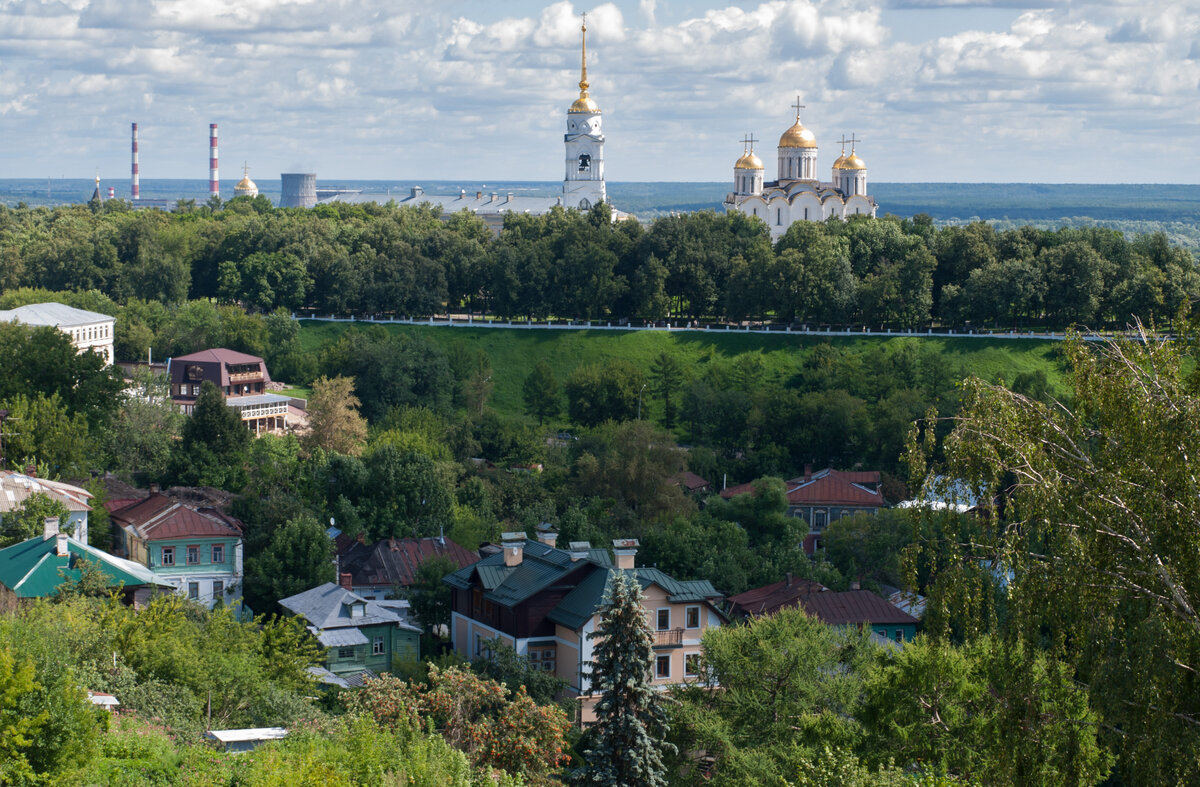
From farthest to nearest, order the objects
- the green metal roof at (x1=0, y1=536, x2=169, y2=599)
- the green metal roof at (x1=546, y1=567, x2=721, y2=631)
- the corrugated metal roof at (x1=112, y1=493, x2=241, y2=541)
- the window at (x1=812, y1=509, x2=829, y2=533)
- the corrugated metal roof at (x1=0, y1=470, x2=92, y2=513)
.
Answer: the window at (x1=812, y1=509, x2=829, y2=533), the corrugated metal roof at (x1=112, y1=493, x2=241, y2=541), the corrugated metal roof at (x1=0, y1=470, x2=92, y2=513), the green metal roof at (x1=546, y1=567, x2=721, y2=631), the green metal roof at (x1=0, y1=536, x2=169, y2=599)

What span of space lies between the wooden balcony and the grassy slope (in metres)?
36.0

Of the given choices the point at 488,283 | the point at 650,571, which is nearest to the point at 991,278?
the point at 488,283

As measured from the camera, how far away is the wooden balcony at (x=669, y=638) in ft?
107

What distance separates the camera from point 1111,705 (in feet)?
38.9

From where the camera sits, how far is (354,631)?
33.3m

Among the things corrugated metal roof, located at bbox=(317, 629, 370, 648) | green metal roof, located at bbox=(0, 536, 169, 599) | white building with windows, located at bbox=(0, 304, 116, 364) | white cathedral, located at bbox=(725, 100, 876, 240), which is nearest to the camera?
green metal roof, located at bbox=(0, 536, 169, 599)

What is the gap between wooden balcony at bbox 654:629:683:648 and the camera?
32.5 meters

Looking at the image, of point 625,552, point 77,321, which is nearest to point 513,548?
point 625,552

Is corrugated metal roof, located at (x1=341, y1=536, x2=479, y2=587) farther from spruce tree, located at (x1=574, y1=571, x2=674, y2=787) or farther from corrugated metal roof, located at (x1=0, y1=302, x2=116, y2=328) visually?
corrugated metal roof, located at (x1=0, y1=302, x2=116, y2=328)

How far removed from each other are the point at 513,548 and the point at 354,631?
14.7 ft

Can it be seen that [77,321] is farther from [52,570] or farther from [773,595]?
[773,595]

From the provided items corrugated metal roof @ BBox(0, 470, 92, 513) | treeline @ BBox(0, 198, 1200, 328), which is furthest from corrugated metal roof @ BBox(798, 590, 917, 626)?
treeline @ BBox(0, 198, 1200, 328)

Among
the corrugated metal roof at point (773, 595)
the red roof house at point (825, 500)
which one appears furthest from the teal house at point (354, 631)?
the red roof house at point (825, 500)

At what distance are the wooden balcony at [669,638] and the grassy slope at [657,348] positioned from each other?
1417 inches
